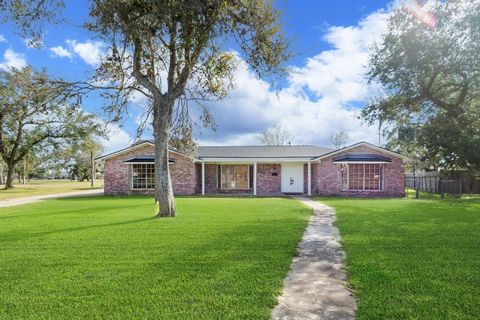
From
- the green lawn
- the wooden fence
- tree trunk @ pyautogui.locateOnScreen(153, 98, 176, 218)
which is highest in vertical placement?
tree trunk @ pyautogui.locateOnScreen(153, 98, 176, 218)

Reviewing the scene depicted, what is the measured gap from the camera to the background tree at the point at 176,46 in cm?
886

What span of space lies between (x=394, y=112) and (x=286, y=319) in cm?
1712

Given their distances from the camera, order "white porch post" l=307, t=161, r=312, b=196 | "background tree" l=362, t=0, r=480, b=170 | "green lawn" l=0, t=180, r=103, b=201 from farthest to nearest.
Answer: "green lawn" l=0, t=180, r=103, b=201 → "white porch post" l=307, t=161, r=312, b=196 → "background tree" l=362, t=0, r=480, b=170

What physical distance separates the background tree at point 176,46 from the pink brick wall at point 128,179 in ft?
32.2

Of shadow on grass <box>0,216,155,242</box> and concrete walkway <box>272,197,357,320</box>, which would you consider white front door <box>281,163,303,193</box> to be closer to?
shadow on grass <box>0,216,155,242</box>

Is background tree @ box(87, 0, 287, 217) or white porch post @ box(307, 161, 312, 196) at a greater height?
background tree @ box(87, 0, 287, 217)

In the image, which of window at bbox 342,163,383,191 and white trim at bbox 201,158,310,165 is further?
white trim at bbox 201,158,310,165

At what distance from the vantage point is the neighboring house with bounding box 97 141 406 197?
75.0ft

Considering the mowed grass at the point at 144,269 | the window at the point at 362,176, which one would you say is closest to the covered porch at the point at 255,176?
the window at the point at 362,176

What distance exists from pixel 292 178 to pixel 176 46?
49.6 ft

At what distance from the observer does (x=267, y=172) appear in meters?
24.8

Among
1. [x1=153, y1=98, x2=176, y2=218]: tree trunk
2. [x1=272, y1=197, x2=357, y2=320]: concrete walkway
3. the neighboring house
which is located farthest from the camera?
the neighboring house

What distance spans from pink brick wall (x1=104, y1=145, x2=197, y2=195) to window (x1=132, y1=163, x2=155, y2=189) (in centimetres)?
37

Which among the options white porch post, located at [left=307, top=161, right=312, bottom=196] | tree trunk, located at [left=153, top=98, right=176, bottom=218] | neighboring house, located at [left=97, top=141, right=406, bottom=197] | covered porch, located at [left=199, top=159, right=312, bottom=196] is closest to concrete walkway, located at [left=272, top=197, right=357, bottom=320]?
tree trunk, located at [left=153, top=98, right=176, bottom=218]
